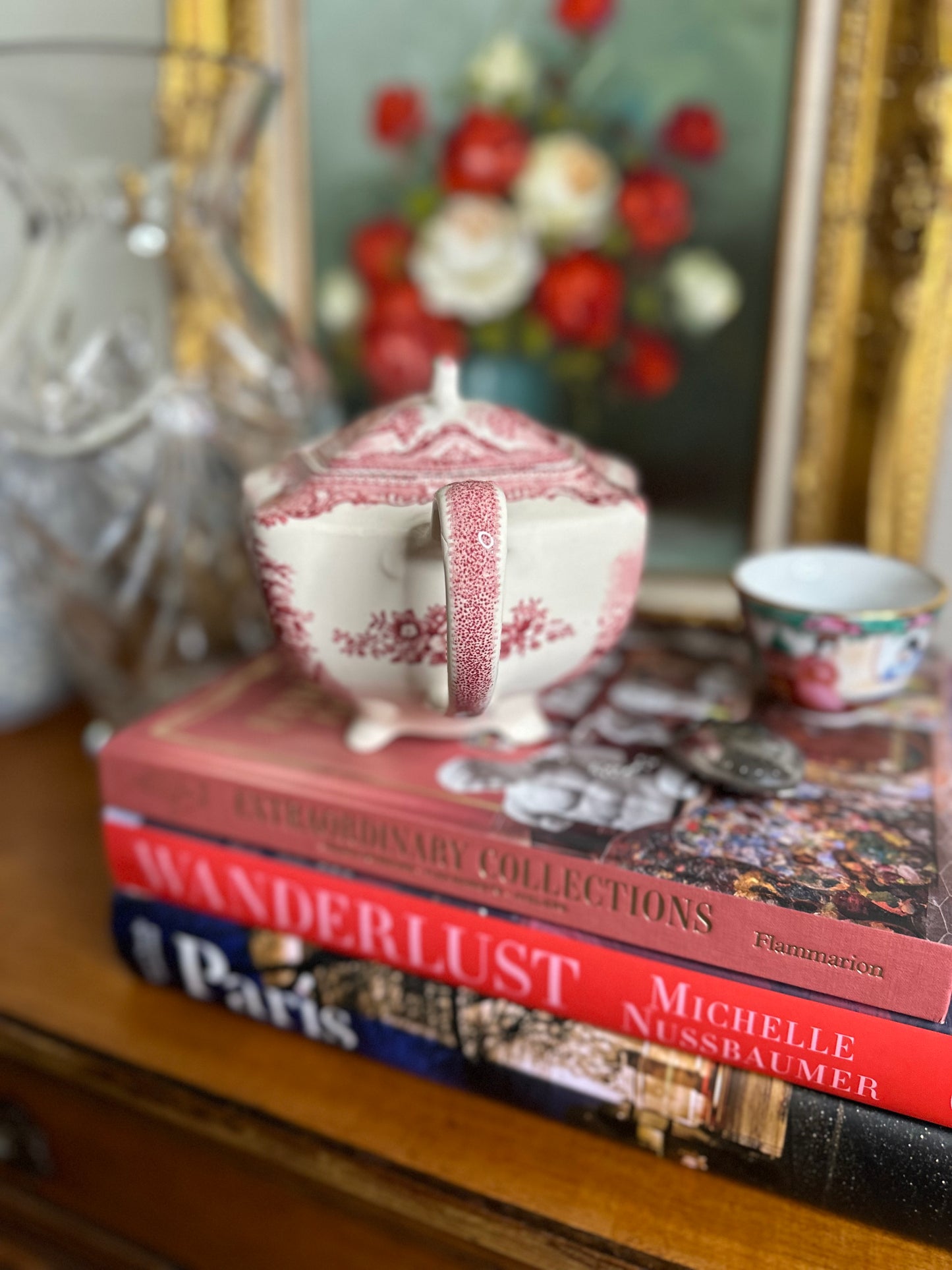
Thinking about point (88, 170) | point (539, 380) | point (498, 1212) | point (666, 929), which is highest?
point (88, 170)

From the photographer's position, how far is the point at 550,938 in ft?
1.36

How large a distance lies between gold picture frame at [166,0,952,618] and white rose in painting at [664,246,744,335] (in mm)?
32

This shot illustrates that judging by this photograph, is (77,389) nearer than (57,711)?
Yes

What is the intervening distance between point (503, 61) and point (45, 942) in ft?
2.00

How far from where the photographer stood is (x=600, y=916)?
0.41m

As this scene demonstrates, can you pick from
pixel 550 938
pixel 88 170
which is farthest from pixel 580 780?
pixel 88 170

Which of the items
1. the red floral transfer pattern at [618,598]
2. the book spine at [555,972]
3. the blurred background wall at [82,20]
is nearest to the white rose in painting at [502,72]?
the blurred background wall at [82,20]

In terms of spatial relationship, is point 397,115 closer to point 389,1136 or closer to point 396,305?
point 396,305

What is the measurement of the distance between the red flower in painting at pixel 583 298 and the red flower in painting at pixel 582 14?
0.13 meters

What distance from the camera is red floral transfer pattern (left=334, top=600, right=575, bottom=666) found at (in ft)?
1.38

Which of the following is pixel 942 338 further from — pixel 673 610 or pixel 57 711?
pixel 57 711

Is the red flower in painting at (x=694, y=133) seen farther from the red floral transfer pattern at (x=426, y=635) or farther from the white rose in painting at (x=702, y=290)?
the red floral transfer pattern at (x=426, y=635)

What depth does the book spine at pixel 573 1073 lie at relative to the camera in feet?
1.23

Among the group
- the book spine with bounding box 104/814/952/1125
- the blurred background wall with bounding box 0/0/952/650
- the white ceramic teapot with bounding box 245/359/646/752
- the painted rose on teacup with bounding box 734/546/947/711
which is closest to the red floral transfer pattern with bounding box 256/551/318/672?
the white ceramic teapot with bounding box 245/359/646/752
